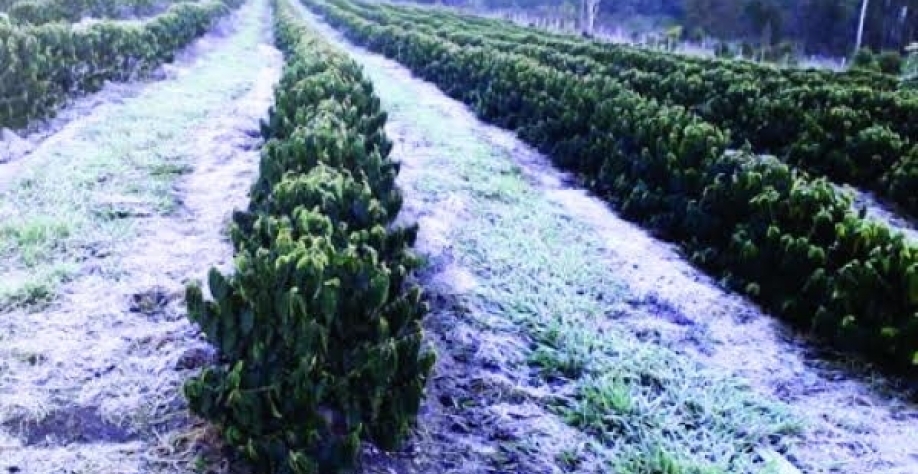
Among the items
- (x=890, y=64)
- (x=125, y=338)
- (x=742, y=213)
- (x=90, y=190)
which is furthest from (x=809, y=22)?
(x=125, y=338)

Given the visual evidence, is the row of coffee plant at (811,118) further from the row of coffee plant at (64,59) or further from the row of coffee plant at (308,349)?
the row of coffee plant at (64,59)

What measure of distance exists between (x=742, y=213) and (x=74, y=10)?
15.7m

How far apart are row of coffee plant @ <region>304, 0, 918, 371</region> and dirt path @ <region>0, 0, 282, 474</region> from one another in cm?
325

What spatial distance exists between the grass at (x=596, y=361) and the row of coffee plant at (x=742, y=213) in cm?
83

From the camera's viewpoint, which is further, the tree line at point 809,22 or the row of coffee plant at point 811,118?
the tree line at point 809,22

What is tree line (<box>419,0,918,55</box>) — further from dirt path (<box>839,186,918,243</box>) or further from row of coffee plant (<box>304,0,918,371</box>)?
dirt path (<box>839,186,918,243</box>)

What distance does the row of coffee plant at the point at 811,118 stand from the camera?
27.3ft

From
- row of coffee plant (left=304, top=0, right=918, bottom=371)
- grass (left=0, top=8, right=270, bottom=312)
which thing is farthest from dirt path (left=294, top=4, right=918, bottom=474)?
grass (left=0, top=8, right=270, bottom=312)

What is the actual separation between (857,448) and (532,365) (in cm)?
145

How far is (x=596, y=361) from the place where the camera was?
4023 mm

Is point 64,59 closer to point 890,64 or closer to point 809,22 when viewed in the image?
point 890,64

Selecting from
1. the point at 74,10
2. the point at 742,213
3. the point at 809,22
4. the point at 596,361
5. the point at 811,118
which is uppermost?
the point at 809,22

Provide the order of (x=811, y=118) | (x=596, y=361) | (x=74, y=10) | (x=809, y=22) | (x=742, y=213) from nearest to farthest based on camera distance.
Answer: (x=596, y=361), (x=742, y=213), (x=811, y=118), (x=74, y=10), (x=809, y=22)

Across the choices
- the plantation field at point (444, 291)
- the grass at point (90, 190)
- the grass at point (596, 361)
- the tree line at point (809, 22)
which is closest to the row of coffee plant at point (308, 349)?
the plantation field at point (444, 291)
